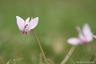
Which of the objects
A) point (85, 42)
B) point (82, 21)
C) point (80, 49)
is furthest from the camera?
point (82, 21)

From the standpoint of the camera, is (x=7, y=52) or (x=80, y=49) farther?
(x=80, y=49)

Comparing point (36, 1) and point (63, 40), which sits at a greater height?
point (36, 1)

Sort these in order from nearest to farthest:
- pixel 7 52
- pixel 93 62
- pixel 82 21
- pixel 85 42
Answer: pixel 93 62
pixel 85 42
pixel 7 52
pixel 82 21

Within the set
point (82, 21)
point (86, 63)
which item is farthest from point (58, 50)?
point (82, 21)

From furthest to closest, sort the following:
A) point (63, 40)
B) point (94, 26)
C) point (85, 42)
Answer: point (94, 26) < point (63, 40) < point (85, 42)

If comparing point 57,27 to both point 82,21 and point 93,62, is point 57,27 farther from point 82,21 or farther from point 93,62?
point 93,62

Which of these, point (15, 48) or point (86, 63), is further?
point (15, 48)

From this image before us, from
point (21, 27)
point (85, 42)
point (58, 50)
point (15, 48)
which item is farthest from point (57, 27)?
point (21, 27)

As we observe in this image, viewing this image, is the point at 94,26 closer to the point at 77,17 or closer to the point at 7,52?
the point at 77,17

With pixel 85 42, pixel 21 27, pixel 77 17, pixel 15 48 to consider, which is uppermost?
pixel 21 27
